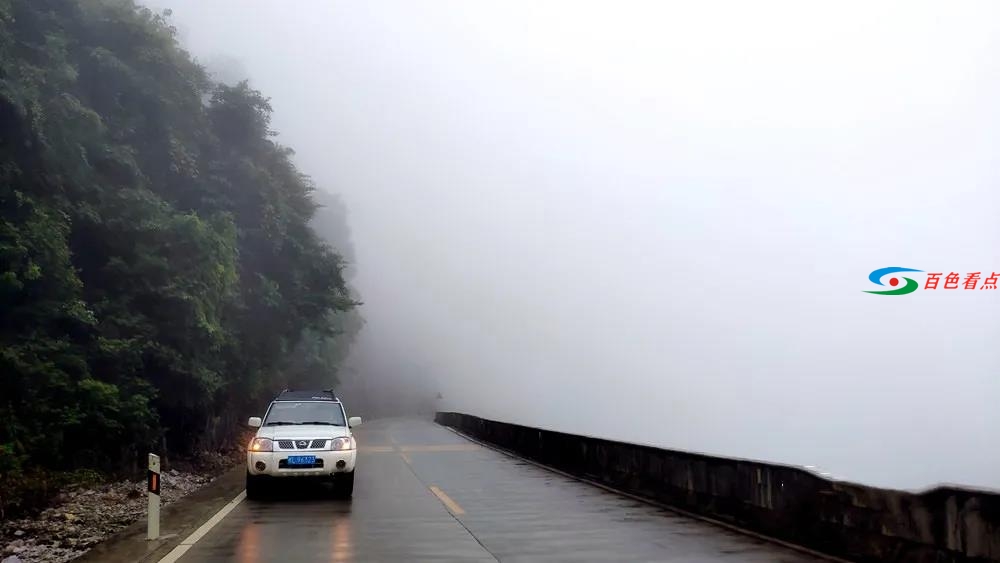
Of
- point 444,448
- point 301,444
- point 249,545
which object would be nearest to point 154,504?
point 249,545

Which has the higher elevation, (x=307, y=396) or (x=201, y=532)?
(x=307, y=396)

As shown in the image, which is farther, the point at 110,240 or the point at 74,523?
the point at 110,240

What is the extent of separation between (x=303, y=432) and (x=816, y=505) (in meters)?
8.14

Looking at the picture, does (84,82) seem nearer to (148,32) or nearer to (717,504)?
(148,32)

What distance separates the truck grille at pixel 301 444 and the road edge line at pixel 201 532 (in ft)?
3.62

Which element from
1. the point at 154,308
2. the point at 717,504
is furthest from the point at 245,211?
the point at 717,504

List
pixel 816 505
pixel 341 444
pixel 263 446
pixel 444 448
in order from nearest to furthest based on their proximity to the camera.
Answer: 1. pixel 816 505
2. pixel 263 446
3. pixel 341 444
4. pixel 444 448

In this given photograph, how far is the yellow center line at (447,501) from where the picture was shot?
12008 mm

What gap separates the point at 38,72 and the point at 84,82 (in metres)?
3.95

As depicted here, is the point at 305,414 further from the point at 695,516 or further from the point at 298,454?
the point at 695,516

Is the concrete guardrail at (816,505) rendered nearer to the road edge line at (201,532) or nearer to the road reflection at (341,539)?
the road reflection at (341,539)

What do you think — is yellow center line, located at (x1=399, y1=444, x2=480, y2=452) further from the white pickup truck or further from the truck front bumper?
the truck front bumper

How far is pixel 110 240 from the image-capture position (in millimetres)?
20062

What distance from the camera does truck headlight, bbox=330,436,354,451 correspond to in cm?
1342
